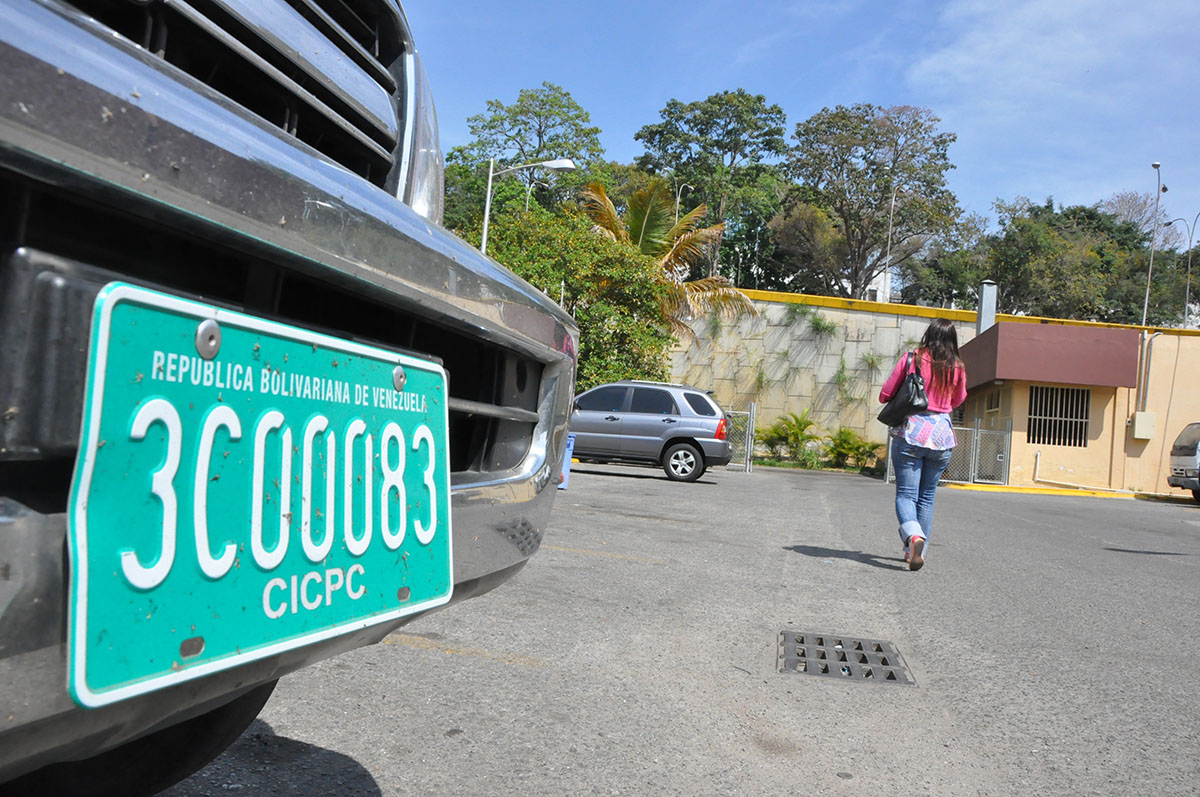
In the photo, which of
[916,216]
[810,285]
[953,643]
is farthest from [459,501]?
[810,285]

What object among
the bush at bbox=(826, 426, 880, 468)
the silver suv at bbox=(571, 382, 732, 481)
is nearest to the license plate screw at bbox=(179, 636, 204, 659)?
the silver suv at bbox=(571, 382, 732, 481)

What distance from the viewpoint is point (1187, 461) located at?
59.7 feet

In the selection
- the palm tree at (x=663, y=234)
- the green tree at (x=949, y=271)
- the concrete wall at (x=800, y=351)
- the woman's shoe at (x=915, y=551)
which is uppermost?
the green tree at (x=949, y=271)

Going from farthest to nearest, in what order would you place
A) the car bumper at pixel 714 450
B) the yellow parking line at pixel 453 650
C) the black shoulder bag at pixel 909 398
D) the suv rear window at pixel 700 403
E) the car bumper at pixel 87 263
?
the suv rear window at pixel 700 403 < the car bumper at pixel 714 450 < the black shoulder bag at pixel 909 398 < the yellow parking line at pixel 453 650 < the car bumper at pixel 87 263

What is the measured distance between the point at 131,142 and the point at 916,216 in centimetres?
4154

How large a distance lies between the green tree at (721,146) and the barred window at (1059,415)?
83.9ft

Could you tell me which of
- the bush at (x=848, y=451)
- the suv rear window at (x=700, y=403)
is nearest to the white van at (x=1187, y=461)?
the bush at (x=848, y=451)

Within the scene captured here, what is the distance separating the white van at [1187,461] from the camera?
58.5ft

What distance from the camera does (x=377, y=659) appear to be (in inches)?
134

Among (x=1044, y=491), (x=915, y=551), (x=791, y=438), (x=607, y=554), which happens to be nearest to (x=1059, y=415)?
(x=1044, y=491)

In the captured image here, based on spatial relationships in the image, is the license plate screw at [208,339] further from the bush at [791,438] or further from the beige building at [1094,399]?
the bush at [791,438]

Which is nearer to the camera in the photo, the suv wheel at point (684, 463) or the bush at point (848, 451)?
the suv wheel at point (684, 463)

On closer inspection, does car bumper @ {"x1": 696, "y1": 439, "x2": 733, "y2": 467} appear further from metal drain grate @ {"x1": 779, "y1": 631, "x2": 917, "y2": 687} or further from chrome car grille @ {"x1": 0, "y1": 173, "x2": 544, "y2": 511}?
chrome car grille @ {"x1": 0, "y1": 173, "x2": 544, "y2": 511}

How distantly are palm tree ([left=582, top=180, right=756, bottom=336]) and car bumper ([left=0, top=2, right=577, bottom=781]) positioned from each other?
20.0 meters
